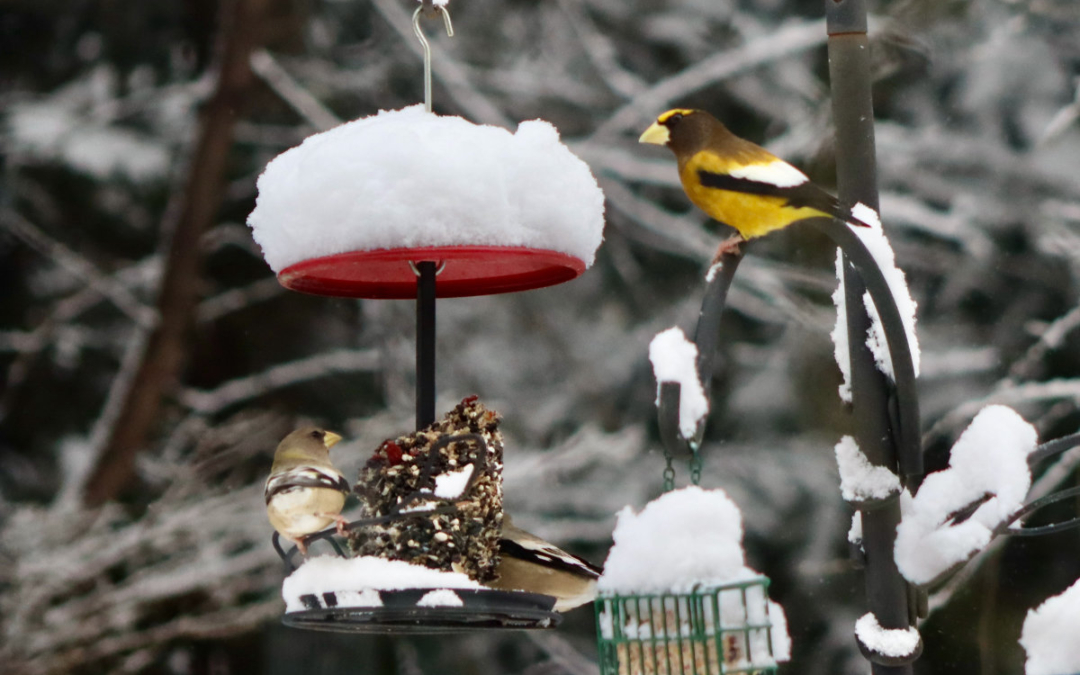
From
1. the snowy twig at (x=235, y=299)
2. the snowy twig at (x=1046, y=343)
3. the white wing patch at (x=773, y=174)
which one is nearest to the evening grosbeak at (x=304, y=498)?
the white wing patch at (x=773, y=174)

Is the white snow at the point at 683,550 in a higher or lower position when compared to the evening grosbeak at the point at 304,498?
lower

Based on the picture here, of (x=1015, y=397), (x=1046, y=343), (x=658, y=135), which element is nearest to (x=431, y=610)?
(x=658, y=135)

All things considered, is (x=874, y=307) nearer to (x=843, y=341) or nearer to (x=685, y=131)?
(x=843, y=341)

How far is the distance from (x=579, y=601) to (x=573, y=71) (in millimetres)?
4093

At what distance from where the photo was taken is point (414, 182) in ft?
7.87

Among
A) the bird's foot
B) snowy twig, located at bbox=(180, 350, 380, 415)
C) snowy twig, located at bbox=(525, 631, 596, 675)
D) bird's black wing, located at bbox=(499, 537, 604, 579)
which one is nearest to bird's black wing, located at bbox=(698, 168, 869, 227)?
the bird's foot

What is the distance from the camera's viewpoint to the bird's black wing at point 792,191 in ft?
6.51

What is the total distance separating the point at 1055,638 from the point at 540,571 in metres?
1.10

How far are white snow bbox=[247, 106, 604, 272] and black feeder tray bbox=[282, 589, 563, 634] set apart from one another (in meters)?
0.74

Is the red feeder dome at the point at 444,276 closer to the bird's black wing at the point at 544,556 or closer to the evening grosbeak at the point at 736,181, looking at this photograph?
the evening grosbeak at the point at 736,181

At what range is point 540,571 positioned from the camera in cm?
261

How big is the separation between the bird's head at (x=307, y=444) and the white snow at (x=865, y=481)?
1.26 metres

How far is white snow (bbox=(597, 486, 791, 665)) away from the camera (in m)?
1.90

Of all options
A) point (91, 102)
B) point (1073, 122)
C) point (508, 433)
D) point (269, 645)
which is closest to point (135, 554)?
point (269, 645)
